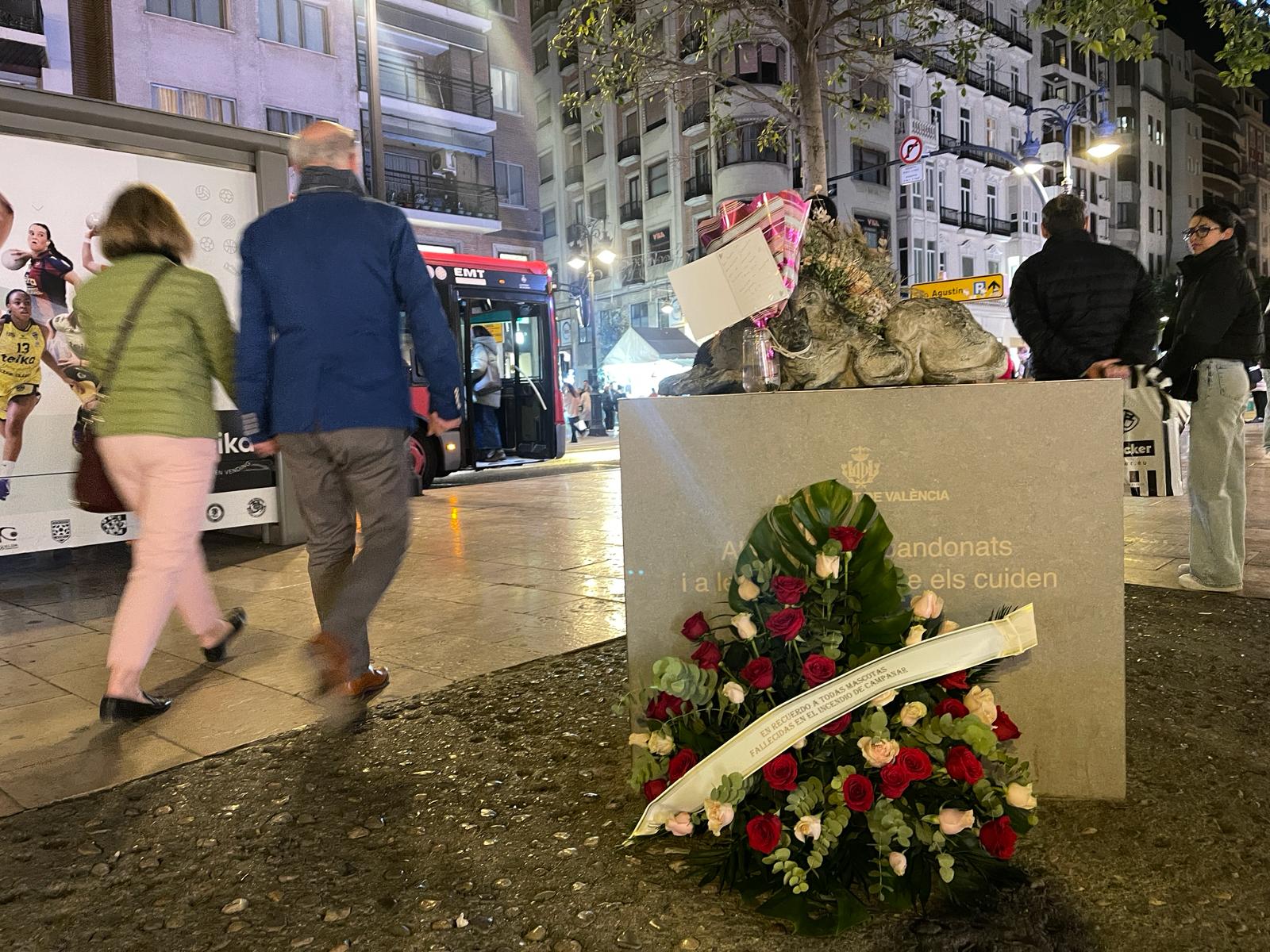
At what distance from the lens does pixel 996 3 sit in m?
48.5

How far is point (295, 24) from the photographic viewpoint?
90.2ft

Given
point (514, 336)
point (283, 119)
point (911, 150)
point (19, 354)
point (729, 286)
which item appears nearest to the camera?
point (729, 286)

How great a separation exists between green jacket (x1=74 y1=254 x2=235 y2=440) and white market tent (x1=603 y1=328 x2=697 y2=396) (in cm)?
2961

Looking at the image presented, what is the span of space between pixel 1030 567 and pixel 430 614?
141 inches

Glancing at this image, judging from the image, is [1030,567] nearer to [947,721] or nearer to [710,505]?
[947,721]

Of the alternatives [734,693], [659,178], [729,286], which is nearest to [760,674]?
[734,693]

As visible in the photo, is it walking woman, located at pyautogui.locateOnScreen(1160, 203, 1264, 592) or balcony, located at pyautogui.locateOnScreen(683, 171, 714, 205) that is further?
balcony, located at pyautogui.locateOnScreen(683, 171, 714, 205)

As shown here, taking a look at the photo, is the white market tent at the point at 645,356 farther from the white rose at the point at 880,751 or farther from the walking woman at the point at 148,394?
the white rose at the point at 880,751

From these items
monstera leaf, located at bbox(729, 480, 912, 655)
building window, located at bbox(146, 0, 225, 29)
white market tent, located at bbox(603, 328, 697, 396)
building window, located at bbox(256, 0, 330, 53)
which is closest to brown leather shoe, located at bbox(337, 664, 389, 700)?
monstera leaf, located at bbox(729, 480, 912, 655)

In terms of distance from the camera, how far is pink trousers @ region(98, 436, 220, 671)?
11.7 ft

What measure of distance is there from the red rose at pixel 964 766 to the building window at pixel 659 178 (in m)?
43.9

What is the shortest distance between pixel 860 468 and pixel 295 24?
2973 cm

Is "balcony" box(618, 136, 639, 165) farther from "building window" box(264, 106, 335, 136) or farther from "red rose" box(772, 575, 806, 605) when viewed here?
"red rose" box(772, 575, 806, 605)

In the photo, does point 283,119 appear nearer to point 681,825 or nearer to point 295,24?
point 295,24
